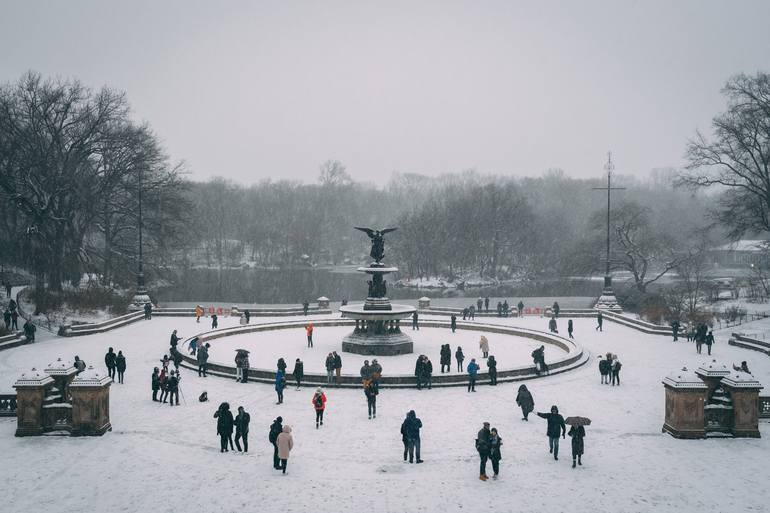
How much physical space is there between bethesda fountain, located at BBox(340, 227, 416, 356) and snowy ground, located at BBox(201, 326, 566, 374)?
51 cm

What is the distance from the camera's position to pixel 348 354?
27391 mm

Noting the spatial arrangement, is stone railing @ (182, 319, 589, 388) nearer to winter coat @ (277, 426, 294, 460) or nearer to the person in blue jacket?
the person in blue jacket

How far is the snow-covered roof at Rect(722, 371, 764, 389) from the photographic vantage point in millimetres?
15781

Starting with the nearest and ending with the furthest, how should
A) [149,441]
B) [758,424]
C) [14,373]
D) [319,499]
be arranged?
[319,499], [149,441], [758,424], [14,373]

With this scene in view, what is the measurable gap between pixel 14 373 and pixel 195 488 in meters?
14.5

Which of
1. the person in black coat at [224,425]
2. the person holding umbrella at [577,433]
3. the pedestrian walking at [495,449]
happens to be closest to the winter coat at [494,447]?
the pedestrian walking at [495,449]

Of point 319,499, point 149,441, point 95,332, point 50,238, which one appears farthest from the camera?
point 50,238

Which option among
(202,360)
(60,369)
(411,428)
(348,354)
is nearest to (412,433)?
(411,428)

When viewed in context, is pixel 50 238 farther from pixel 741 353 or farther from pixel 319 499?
pixel 741 353

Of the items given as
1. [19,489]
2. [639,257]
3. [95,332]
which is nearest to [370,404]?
[19,489]

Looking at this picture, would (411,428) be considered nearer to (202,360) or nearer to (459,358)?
(459,358)

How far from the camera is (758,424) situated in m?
16.7

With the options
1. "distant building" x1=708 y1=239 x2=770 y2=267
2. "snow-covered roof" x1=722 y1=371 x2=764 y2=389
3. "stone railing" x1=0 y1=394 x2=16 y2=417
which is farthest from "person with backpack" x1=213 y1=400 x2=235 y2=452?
"distant building" x1=708 y1=239 x2=770 y2=267

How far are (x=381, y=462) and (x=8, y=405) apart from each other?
10947 millimetres
